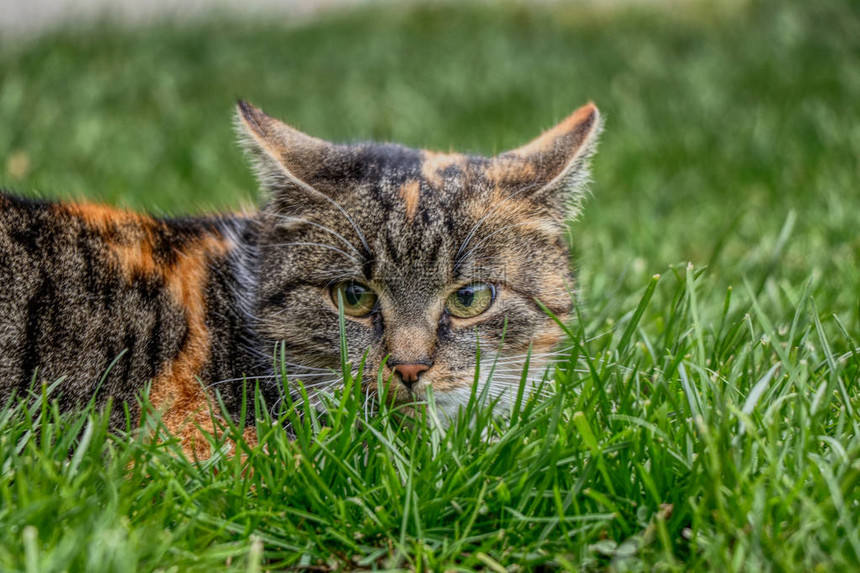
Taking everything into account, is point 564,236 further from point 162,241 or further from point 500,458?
point 162,241

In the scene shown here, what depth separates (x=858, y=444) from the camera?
1.84 m

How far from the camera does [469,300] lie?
95.3 inches

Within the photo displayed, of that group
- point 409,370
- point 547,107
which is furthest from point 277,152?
point 547,107

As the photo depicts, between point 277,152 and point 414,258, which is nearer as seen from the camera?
point 414,258

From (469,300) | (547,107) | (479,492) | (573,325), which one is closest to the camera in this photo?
(479,492)

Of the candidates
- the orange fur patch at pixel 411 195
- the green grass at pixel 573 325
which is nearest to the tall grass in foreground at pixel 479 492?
the green grass at pixel 573 325

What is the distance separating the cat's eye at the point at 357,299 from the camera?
7.89ft

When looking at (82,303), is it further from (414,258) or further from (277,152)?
(414,258)

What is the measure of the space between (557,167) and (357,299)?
729mm

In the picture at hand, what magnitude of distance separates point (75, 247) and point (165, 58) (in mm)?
5625

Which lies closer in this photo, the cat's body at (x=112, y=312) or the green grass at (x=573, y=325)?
the green grass at (x=573, y=325)

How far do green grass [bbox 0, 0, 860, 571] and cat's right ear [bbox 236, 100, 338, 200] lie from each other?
0.79 metres

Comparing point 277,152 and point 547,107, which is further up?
point 547,107

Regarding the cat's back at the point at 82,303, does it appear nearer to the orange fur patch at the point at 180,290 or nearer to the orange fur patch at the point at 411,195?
the orange fur patch at the point at 180,290
